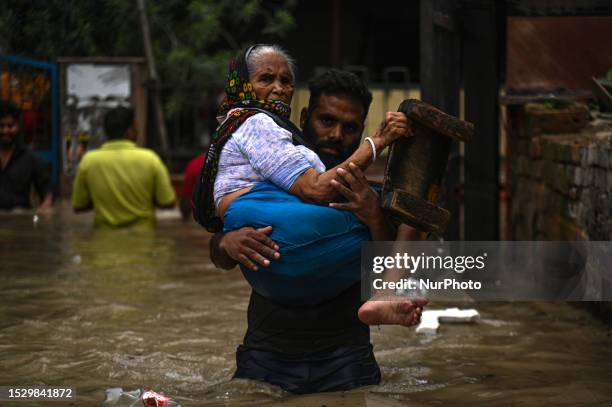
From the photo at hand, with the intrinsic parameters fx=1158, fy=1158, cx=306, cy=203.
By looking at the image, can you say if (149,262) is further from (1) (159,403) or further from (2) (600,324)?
(1) (159,403)

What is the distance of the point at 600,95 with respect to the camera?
782cm

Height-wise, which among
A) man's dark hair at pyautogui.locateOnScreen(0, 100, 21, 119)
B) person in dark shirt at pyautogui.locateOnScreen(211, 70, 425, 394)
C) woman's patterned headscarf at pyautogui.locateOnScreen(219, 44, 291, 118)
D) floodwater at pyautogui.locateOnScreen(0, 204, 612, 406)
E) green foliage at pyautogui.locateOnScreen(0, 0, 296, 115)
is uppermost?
green foliage at pyautogui.locateOnScreen(0, 0, 296, 115)

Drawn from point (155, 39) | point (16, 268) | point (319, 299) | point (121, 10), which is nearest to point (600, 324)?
point (319, 299)

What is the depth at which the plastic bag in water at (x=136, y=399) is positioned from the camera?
4.89m

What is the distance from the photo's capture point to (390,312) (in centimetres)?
469

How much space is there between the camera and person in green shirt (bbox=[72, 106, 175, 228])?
383 inches

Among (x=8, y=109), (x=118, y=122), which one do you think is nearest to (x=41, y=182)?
(x=8, y=109)

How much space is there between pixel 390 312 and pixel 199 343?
252 centimetres

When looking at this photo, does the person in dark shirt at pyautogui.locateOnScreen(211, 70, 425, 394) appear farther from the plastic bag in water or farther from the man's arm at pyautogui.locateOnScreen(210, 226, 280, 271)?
the plastic bag in water

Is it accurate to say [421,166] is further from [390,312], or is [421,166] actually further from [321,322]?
[321,322]

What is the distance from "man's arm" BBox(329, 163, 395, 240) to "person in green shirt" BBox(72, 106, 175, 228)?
5.21m

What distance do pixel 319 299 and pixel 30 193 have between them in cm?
562

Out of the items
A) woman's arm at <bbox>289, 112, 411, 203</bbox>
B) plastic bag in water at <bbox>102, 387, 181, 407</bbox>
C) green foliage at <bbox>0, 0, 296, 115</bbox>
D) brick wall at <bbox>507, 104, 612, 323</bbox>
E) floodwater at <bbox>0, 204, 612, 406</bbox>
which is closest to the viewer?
woman's arm at <bbox>289, 112, 411, 203</bbox>

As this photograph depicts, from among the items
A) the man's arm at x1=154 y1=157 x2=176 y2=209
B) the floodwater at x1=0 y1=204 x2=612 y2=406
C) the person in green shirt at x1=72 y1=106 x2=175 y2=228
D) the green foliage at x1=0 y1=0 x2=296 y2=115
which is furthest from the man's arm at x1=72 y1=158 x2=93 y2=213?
the green foliage at x1=0 y1=0 x2=296 y2=115
